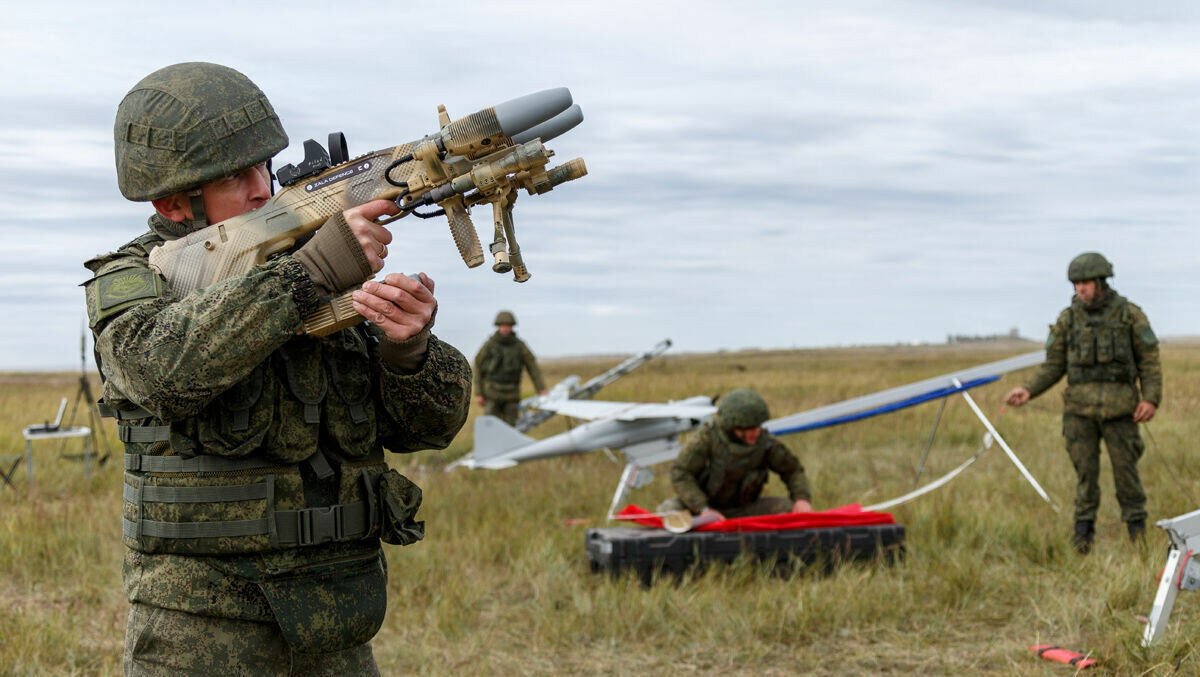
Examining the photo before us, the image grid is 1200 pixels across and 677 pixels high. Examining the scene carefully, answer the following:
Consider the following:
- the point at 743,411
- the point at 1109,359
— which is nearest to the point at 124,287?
the point at 743,411

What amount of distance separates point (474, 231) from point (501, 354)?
1315 cm

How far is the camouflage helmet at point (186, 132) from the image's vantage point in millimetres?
2518

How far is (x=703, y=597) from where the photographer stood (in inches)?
268

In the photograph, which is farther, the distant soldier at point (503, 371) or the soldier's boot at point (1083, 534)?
the distant soldier at point (503, 371)

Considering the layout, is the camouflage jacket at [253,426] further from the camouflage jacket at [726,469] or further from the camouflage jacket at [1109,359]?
the camouflage jacket at [1109,359]

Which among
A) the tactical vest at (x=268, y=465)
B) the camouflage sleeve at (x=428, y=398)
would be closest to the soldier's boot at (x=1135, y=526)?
the camouflage sleeve at (x=428, y=398)

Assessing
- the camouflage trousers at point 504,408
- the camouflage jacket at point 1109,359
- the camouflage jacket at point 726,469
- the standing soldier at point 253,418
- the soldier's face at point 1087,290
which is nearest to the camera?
the standing soldier at point 253,418

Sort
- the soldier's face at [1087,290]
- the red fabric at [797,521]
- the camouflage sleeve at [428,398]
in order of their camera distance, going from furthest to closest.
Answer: the soldier's face at [1087,290] → the red fabric at [797,521] → the camouflage sleeve at [428,398]

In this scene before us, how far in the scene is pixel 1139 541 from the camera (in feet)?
25.0

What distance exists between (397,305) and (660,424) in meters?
9.05

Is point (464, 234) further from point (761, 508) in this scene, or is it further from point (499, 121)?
point (761, 508)

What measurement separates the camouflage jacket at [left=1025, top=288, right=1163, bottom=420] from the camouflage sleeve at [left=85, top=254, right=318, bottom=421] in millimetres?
8179

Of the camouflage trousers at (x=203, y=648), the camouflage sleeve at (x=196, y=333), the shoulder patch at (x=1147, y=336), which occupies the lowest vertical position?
the camouflage trousers at (x=203, y=648)

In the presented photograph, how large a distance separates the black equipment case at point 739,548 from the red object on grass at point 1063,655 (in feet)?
6.57
